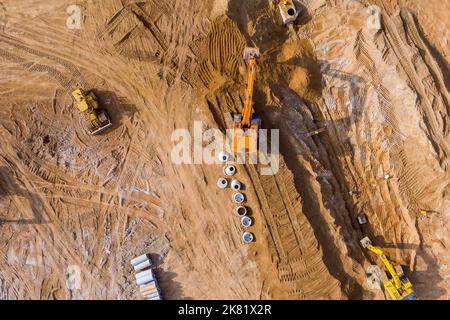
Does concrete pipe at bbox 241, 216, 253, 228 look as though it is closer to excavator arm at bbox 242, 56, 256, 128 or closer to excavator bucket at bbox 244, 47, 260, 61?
excavator arm at bbox 242, 56, 256, 128

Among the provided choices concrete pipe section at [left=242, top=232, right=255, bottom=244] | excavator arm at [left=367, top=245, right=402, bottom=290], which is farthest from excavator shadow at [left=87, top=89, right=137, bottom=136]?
excavator arm at [left=367, top=245, right=402, bottom=290]

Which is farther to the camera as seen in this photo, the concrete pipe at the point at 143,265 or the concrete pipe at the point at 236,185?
the concrete pipe at the point at 236,185

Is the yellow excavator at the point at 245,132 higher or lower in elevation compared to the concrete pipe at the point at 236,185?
higher

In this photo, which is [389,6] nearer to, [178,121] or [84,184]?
[178,121]

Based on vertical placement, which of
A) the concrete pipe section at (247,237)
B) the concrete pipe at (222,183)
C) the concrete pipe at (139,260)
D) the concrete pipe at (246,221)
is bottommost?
Answer: the concrete pipe at (139,260)

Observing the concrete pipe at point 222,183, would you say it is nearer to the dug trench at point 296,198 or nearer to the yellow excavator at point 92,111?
the dug trench at point 296,198

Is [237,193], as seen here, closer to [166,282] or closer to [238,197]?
[238,197]

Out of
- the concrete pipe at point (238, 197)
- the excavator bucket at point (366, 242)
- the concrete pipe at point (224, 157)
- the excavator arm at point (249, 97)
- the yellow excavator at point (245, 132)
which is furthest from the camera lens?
→ the excavator bucket at point (366, 242)

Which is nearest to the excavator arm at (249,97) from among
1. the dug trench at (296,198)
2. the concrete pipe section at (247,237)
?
the dug trench at (296,198)

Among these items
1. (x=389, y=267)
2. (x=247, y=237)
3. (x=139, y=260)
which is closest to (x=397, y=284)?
(x=389, y=267)
